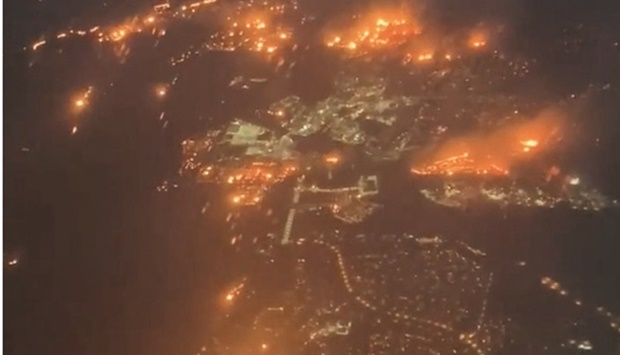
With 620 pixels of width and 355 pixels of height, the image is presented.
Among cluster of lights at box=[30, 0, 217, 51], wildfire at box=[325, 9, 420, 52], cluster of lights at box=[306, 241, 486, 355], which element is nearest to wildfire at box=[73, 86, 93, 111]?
cluster of lights at box=[30, 0, 217, 51]

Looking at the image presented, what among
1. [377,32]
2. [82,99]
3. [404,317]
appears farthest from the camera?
[377,32]

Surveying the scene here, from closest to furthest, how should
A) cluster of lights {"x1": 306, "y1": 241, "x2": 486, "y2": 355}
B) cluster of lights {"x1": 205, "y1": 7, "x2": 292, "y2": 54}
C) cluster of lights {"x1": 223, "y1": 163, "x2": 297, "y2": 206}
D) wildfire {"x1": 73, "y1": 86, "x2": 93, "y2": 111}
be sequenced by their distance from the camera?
cluster of lights {"x1": 306, "y1": 241, "x2": 486, "y2": 355} → cluster of lights {"x1": 223, "y1": 163, "x2": 297, "y2": 206} → wildfire {"x1": 73, "y1": 86, "x2": 93, "y2": 111} → cluster of lights {"x1": 205, "y1": 7, "x2": 292, "y2": 54}

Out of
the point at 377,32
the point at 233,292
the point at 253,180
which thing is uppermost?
the point at 377,32

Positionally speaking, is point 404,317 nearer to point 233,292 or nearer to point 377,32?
point 233,292

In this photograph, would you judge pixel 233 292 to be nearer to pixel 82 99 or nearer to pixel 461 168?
pixel 461 168

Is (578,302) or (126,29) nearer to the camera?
(578,302)

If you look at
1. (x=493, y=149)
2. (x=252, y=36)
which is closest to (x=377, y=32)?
(x=252, y=36)

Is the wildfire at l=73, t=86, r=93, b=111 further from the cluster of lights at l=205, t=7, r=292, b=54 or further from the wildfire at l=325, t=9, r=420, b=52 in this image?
the wildfire at l=325, t=9, r=420, b=52

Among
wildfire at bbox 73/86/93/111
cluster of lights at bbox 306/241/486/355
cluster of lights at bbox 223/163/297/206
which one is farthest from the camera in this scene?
wildfire at bbox 73/86/93/111

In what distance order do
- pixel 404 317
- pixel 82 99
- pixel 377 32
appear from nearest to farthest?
pixel 404 317
pixel 82 99
pixel 377 32

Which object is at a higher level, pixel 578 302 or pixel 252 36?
pixel 252 36

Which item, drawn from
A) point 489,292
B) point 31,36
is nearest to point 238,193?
point 489,292

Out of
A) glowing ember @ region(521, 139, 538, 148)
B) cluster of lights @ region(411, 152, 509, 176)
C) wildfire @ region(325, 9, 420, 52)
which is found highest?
wildfire @ region(325, 9, 420, 52)
